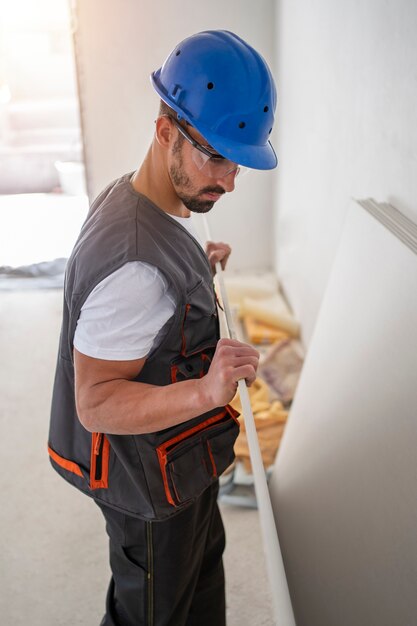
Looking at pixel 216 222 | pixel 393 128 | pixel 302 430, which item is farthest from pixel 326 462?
pixel 216 222

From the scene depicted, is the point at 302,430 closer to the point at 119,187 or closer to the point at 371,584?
the point at 371,584

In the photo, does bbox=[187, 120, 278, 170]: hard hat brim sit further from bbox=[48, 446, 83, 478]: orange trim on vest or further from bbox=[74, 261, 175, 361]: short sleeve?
bbox=[48, 446, 83, 478]: orange trim on vest

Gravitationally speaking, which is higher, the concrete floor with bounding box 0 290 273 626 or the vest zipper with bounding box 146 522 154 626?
the vest zipper with bounding box 146 522 154 626

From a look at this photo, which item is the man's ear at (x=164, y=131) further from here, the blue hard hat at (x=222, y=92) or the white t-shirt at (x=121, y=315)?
the white t-shirt at (x=121, y=315)

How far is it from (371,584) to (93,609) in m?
1.10

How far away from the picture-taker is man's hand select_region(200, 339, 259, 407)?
1262 mm

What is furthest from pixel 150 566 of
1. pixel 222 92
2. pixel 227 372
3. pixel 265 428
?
pixel 265 428

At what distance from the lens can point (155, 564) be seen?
1.61 meters

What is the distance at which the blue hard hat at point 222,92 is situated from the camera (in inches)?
53.6

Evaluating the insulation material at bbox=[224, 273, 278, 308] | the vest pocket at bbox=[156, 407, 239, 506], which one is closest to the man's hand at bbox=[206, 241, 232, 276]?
the vest pocket at bbox=[156, 407, 239, 506]

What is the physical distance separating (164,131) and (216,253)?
0.57m

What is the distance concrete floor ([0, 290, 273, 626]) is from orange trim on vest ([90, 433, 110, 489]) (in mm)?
861

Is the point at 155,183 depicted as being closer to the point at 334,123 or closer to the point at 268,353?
the point at 334,123

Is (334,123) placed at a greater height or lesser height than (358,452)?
greater
